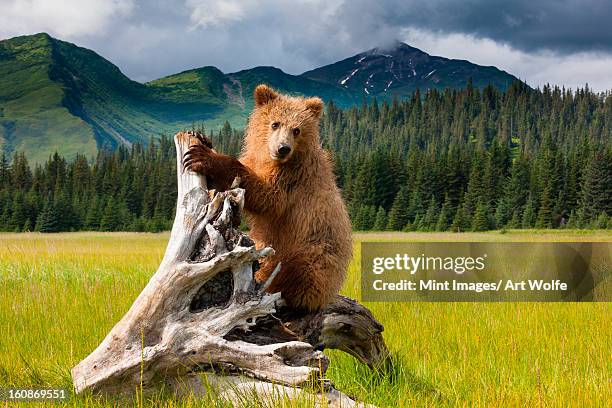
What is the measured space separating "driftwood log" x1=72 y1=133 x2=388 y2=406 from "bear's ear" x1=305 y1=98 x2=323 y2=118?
164 centimetres

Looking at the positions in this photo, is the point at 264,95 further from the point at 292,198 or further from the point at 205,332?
the point at 205,332

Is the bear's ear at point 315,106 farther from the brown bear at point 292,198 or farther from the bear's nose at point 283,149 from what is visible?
the bear's nose at point 283,149

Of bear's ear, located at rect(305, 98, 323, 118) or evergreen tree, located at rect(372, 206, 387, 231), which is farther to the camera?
evergreen tree, located at rect(372, 206, 387, 231)

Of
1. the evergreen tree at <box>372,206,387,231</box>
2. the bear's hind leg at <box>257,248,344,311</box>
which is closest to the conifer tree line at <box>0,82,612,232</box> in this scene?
the evergreen tree at <box>372,206,387,231</box>

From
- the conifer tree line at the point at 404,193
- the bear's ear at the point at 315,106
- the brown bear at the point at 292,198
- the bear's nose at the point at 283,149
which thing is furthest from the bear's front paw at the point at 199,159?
the conifer tree line at the point at 404,193

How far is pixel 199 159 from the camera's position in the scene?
18.4 feet

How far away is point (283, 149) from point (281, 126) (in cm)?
38

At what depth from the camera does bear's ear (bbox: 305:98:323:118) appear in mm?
6504

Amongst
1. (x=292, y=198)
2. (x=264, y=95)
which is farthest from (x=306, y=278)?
(x=264, y=95)

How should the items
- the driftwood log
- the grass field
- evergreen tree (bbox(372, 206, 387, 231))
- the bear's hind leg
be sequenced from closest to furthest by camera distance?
the driftwood log, the bear's hind leg, the grass field, evergreen tree (bbox(372, 206, 387, 231))

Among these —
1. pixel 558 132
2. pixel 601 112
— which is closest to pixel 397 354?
pixel 558 132

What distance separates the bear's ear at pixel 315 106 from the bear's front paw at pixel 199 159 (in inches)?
53.1

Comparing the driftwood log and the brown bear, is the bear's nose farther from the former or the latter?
the driftwood log

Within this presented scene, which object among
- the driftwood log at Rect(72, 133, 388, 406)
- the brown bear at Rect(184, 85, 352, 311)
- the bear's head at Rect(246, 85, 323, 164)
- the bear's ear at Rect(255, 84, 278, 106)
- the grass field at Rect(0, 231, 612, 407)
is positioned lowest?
the grass field at Rect(0, 231, 612, 407)
